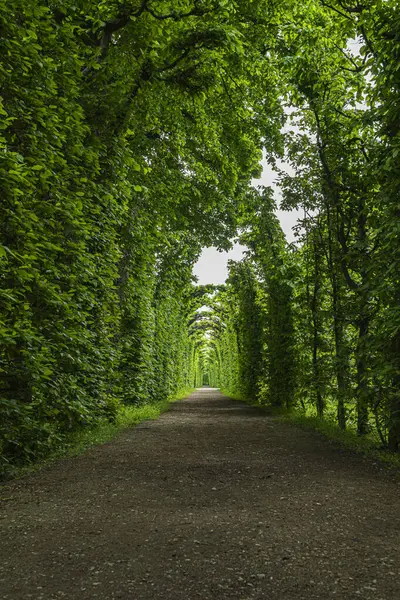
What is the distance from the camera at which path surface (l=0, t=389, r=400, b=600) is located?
2.25 meters

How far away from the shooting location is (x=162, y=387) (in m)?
18.0

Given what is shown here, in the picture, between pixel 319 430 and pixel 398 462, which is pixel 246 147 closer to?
pixel 319 430

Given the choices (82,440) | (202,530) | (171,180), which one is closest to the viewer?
(202,530)

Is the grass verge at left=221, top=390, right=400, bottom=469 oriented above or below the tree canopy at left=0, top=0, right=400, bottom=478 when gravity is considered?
below

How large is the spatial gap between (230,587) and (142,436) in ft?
18.4

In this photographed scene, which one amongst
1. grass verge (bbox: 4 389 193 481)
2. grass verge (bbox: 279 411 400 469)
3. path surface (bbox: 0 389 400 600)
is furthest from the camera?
grass verge (bbox: 279 411 400 469)

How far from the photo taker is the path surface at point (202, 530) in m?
2.25

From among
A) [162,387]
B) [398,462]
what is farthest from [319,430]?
[162,387]

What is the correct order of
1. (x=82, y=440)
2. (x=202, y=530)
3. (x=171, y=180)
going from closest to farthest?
1. (x=202, y=530)
2. (x=82, y=440)
3. (x=171, y=180)

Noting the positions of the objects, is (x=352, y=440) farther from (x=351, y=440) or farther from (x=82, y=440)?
(x=82, y=440)

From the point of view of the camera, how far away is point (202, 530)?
9.93 feet

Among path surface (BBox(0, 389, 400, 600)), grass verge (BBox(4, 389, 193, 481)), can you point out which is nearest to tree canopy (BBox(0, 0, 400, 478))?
grass verge (BBox(4, 389, 193, 481))

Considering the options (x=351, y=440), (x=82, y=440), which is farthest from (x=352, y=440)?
(x=82, y=440)

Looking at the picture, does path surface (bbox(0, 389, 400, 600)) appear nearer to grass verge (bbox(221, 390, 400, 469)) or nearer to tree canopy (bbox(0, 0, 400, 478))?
grass verge (bbox(221, 390, 400, 469))
